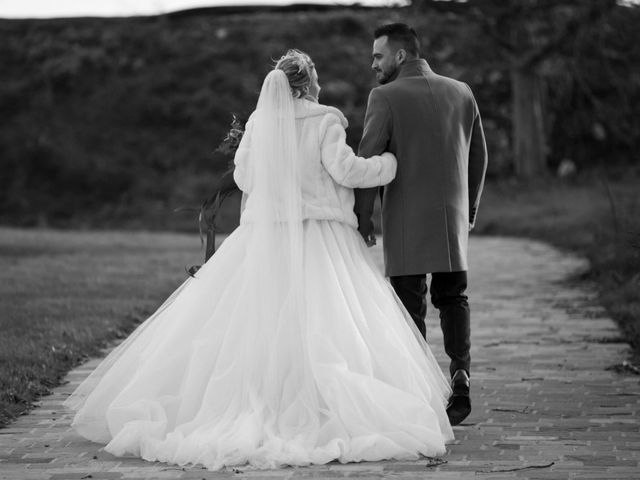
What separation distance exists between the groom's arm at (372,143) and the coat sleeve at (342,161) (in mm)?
131

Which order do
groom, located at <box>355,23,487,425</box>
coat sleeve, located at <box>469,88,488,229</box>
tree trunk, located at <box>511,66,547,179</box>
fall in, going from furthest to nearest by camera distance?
tree trunk, located at <box>511,66,547,179</box>, coat sleeve, located at <box>469,88,488,229</box>, groom, located at <box>355,23,487,425</box>

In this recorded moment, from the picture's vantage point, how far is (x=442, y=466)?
517 cm

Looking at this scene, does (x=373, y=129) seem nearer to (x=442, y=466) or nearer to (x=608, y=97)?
(x=442, y=466)

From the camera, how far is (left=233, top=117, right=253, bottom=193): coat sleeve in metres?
5.98

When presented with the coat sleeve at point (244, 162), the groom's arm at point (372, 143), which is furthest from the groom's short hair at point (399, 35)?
the coat sleeve at point (244, 162)

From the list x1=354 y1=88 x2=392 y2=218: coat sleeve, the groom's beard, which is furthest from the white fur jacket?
the groom's beard

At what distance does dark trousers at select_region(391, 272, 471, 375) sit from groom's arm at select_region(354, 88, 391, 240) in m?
0.43

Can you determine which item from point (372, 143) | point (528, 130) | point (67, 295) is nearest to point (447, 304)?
point (372, 143)

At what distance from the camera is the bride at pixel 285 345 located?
5.31m

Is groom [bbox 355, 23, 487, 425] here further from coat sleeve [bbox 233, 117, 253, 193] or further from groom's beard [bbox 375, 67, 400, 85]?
coat sleeve [bbox 233, 117, 253, 193]

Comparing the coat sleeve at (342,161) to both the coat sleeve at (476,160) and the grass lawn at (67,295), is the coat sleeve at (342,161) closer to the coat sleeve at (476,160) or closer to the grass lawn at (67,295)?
the coat sleeve at (476,160)

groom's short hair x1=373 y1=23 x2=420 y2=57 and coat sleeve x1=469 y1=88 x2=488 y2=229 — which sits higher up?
groom's short hair x1=373 y1=23 x2=420 y2=57

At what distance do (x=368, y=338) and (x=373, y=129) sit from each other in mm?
1145

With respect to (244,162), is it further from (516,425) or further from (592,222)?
(592,222)
